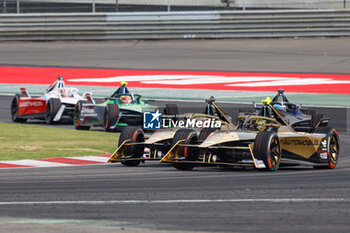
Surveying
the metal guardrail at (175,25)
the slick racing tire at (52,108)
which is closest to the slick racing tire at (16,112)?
the slick racing tire at (52,108)

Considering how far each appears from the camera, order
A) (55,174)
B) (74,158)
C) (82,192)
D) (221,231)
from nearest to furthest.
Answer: (221,231)
(82,192)
(55,174)
(74,158)

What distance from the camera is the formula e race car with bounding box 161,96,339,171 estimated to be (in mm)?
12320

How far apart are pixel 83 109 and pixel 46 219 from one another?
41.2 feet

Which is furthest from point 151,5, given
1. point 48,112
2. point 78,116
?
point 78,116

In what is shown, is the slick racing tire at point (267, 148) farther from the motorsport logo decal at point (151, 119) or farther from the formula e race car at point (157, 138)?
the motorsport logo decal at point (151, 119)

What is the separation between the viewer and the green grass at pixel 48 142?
16.0 metres

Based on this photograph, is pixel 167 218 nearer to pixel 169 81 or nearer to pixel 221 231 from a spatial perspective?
pixel 221 231

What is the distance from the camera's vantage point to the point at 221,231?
25.5ft

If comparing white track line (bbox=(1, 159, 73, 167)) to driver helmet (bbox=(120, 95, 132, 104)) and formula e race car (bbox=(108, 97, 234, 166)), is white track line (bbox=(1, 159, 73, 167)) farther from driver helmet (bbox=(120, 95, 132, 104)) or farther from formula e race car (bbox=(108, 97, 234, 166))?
driver helmet (bbox=(120, 95, 132, 104))

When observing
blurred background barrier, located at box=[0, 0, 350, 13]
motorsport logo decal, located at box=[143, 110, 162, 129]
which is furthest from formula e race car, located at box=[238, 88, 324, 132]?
blurred background barrier, located at box=[0, 0, 350, 13]

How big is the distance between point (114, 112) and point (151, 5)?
65.2 feet

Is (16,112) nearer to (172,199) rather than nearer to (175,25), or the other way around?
(172,199)

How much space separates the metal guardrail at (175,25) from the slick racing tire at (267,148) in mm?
25459

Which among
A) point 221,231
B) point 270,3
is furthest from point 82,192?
point 270,3
